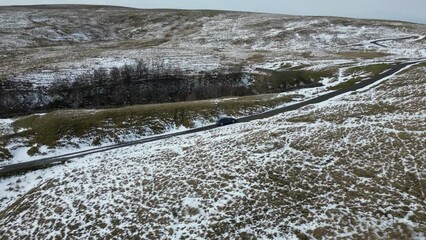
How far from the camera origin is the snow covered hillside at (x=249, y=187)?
1933 centimetres

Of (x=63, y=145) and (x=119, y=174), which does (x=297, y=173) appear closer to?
(x=119, y=174)

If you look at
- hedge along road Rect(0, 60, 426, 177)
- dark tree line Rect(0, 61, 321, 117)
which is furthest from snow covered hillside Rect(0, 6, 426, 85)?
hedge along road Rect(0, 60, 426, 177)

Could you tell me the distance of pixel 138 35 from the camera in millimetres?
147875

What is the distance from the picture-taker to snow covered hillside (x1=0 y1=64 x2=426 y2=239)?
19.3 meters

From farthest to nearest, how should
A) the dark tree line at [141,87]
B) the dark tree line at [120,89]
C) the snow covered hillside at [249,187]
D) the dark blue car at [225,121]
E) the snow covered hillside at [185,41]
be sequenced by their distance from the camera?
the snow covered hillside at [185,41], the dark tree line at [141,87], the dark tree line at [120,89], the dark blue car at [225,121], the snow covered hillside at [249,187]

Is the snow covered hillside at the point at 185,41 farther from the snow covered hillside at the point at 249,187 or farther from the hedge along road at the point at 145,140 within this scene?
the snow covered hillside at the point at 249,187

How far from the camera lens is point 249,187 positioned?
23047 mm

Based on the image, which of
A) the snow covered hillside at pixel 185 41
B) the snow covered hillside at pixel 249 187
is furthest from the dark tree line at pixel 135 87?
the snow covered hillside at pixel 249 187

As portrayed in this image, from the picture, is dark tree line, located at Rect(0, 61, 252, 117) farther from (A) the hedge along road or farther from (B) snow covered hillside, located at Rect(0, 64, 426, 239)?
(B) snow covered hillside, located at Rect(0, 64, 426, 239)

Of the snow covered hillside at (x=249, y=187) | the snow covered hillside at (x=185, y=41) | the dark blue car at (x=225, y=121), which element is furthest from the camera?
the snow covered hillside at (x=185, y=41)

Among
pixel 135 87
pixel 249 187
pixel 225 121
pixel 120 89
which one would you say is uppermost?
pixel 249 187

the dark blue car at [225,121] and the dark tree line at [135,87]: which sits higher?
the dark blue car at [225,121]

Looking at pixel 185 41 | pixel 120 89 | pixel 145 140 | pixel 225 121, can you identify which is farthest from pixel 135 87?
pixel 185 41

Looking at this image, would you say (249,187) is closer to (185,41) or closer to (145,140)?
(145,140)
